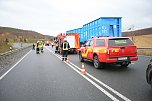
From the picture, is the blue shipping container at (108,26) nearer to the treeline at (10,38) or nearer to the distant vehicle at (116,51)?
the distant vehicle at (116,51)

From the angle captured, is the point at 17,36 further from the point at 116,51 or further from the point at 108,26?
the point at 116,51

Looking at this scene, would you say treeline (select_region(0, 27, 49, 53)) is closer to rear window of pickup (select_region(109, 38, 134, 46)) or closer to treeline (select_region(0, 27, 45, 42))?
treeline (select_region(0, 27, 45, 42))

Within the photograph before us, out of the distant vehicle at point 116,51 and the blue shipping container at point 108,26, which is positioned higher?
the blue shipping container at point 108,26

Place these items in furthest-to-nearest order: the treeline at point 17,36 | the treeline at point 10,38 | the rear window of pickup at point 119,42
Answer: the treeline at point 17,36 < the treeline at point 10,38 < the rear window of pickup at point 119,42

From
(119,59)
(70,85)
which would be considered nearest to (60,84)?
(70,85)

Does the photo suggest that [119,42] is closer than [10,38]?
Yes

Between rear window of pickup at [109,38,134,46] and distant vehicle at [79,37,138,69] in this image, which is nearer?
distant vehicle at [79,37,138,69]

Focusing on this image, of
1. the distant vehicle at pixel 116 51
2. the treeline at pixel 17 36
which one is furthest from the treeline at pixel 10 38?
the distant vehicle at pixel 116 51

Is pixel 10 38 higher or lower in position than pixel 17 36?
lower

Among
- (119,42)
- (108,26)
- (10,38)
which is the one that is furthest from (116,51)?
(10,38)

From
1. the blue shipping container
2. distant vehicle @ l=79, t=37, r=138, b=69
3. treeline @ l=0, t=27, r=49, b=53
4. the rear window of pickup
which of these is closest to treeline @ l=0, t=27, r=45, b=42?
treeline @ l=0, t=27, r=49, b=53

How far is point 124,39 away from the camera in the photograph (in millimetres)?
11547

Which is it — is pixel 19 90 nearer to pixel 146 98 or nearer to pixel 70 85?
pixel 70 85

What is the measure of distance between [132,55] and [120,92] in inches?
205
